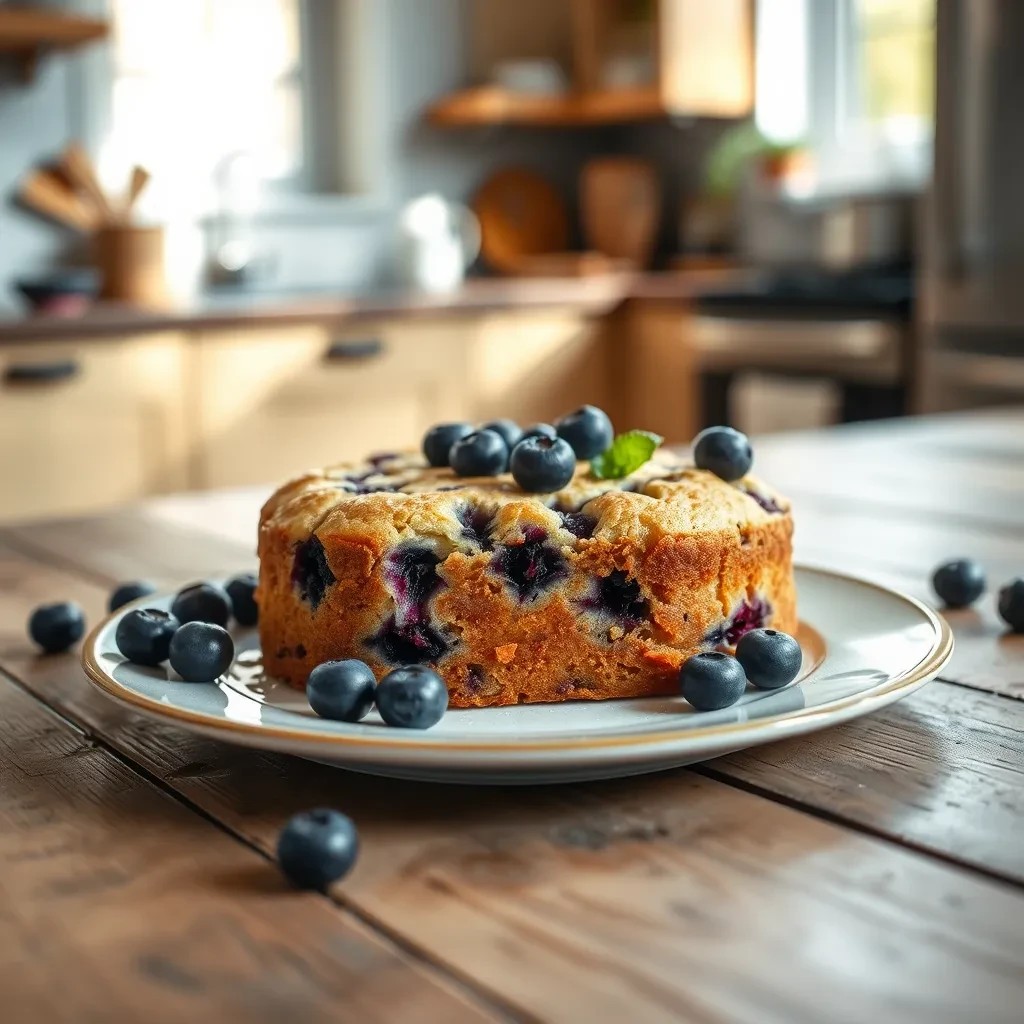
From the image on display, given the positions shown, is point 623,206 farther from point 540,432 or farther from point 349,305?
point 540,432

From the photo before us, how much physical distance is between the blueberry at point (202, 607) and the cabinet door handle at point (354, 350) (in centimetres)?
261

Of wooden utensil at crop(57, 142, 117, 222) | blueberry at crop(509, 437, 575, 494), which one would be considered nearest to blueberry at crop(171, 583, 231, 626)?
blueberry at crop(509, 437, 575, 494)

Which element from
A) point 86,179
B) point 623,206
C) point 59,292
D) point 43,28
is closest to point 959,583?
point 59,292

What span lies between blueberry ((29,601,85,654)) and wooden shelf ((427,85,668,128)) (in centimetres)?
352

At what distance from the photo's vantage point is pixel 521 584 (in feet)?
2.68

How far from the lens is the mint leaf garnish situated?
0.91 m

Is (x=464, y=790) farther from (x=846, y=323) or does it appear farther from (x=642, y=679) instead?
(x=846, y=323)

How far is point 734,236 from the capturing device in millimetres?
4531

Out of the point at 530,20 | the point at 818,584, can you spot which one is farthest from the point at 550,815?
the point at 530,20

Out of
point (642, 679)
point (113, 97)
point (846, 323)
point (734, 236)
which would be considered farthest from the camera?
point (734, 236)

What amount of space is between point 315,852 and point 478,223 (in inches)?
166

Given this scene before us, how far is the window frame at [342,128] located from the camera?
4.31 metres

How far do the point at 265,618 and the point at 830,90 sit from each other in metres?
3.83

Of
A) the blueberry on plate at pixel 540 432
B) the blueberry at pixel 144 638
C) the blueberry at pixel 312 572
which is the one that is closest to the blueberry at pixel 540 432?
the blueberry on plate at pixel 540 432
